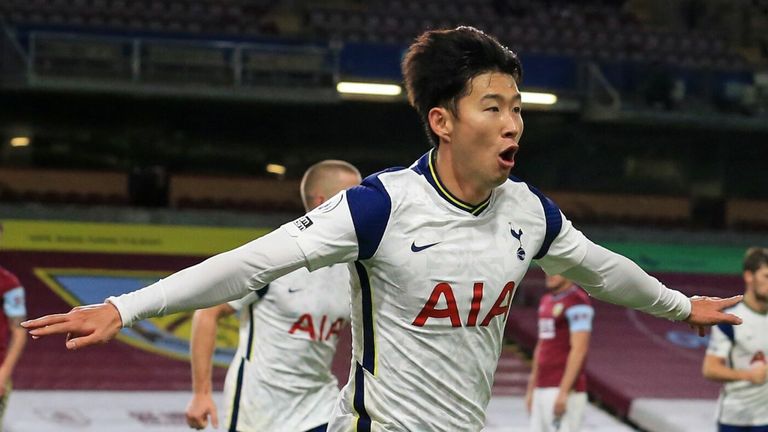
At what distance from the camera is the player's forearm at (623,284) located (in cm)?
331

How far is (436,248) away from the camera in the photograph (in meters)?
3.04

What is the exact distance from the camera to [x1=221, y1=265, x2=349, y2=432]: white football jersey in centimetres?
503

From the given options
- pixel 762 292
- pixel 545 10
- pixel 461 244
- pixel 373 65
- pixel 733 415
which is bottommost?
pixel 733 415

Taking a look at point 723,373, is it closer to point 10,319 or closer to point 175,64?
point 10,319

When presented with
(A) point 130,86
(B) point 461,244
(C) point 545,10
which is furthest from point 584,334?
(C) point 545,10

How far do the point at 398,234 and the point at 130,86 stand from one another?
47.3 ft

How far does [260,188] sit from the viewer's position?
63.9 feet

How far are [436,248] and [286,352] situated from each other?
7.07 feet

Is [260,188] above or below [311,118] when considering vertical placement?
below

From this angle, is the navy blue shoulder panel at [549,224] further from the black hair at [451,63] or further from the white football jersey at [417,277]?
the black hair at [451,63]

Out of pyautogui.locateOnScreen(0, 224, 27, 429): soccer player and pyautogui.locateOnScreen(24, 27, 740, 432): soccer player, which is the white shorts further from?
pyautogui.locateOnScreen(24, 27, 740, 432): soccer player

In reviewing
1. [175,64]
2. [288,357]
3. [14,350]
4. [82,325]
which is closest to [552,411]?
[288,357]

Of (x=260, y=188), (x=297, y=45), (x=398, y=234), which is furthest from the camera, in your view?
(x=260, y=188)

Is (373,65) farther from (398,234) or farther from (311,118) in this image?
(398,234)
